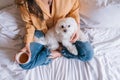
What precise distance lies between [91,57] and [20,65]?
1.19 feet

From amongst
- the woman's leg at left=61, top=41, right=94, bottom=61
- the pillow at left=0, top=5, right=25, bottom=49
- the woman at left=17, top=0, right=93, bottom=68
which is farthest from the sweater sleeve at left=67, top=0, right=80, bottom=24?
the pillow at left=0, top=5, right=25, bottom=49

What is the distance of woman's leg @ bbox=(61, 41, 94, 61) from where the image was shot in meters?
1.11

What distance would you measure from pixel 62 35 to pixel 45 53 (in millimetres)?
131

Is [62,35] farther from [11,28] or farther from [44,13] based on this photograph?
[11,28]

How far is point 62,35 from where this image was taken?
3.57 feet

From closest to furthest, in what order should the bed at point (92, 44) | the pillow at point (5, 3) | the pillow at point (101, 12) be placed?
the bed at point (92, 44)
the pillow at point (101, 12)
the pillow at point (5, 3)

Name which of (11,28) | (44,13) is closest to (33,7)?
(44,13)

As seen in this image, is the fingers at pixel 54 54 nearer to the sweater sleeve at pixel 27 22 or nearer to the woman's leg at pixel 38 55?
the woman's leg at pixel 38 55

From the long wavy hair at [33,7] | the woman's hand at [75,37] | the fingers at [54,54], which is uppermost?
the long wavy hair at [33,7]

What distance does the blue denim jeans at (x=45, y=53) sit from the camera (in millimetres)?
1071

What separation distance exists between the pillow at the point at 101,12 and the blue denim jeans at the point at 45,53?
149mm

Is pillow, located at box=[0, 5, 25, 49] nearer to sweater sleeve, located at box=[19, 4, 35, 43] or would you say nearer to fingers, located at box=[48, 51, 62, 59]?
sweater sleeve, located at box=[19, 4, 35, 43]

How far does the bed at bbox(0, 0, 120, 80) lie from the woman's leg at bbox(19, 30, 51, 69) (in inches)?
0.9

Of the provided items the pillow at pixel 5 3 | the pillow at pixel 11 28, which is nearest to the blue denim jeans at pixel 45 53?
the pillow at pixel 11 28
